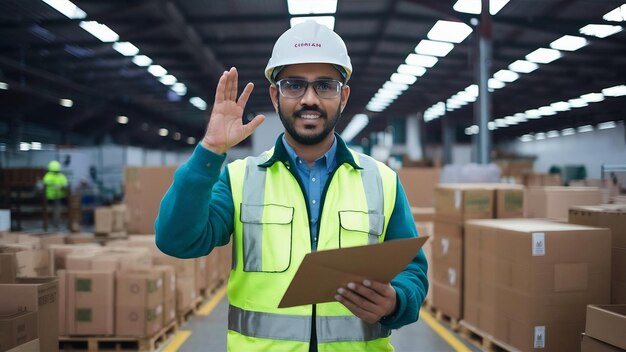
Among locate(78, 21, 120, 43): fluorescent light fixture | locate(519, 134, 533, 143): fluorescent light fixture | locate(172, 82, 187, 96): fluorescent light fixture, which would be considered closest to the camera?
locate(78, 21, 120, 43): fluorescent light fixture

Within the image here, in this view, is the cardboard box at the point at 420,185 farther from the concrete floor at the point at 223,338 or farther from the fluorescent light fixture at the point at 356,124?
the fluorescent light fixture at the point at 356,124

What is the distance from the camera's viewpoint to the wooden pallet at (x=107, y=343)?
4.33 m

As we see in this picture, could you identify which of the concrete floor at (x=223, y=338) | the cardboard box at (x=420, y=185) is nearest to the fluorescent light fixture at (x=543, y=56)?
the cardboard box at (x=420, y=185)

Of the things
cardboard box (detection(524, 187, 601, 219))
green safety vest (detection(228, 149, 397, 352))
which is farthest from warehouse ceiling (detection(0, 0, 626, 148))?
green safety vest (detection(228, 149, 397, 352))

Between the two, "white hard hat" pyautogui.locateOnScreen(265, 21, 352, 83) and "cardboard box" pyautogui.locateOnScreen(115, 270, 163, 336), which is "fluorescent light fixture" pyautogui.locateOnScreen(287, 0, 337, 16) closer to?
"cardboard box" pyautogui.locateOnScreen(115, 270, 163, 336)

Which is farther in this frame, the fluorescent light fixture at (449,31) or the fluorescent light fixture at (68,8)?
the fluorescent light fixture at (449,31)

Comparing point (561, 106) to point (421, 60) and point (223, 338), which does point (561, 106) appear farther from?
point (223, 338)

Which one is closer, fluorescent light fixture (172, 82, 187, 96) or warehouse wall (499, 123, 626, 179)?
fluorescent light fixture (172, 82, 187, 96)

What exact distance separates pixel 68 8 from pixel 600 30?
940cm

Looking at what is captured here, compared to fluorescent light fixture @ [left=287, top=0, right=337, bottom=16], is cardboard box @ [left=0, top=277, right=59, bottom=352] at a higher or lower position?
lower

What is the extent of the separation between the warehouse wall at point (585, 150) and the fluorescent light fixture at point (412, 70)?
7.83 metres

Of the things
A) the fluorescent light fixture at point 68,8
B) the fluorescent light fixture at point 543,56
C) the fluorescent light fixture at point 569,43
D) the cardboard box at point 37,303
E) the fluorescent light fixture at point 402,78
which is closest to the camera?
the cardboard box at point 37,303

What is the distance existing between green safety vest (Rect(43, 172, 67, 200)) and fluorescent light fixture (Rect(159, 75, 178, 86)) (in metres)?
3.85

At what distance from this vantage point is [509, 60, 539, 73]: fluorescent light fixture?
12.0m
